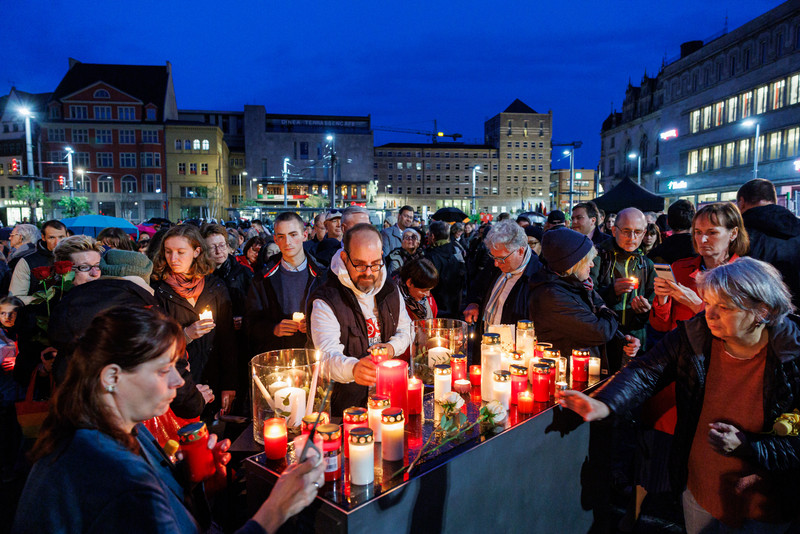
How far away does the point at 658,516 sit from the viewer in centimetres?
388

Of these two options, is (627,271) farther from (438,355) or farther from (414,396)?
(414,396)

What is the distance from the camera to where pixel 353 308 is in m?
3.29

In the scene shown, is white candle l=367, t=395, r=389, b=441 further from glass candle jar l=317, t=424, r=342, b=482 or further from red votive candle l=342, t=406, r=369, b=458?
glass candle jar l=317, t=424, r=342, b=482

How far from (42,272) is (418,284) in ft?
10.2

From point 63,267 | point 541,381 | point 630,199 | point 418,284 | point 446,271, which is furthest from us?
point 630,199

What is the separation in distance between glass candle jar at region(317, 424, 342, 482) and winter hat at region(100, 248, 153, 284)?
91.6 inches

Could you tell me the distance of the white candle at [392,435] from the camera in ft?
6.86

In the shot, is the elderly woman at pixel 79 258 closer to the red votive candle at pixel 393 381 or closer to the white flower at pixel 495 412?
the red votive candle at pixel 393 381

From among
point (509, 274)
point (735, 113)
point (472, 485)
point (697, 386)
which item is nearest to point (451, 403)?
point (472, 485)

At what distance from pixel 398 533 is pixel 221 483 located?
0.84 metres

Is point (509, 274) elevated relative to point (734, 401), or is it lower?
elevated

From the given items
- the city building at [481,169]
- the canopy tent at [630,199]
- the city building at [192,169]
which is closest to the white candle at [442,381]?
the canopy tent at [630,199]

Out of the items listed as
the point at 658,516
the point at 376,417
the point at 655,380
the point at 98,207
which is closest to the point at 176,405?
the point at 376,417

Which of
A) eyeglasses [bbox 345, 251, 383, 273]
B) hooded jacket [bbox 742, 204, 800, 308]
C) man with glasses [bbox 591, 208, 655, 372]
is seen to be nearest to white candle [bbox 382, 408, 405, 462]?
eyeglasses [bbox 345, 251, 383, 273]
